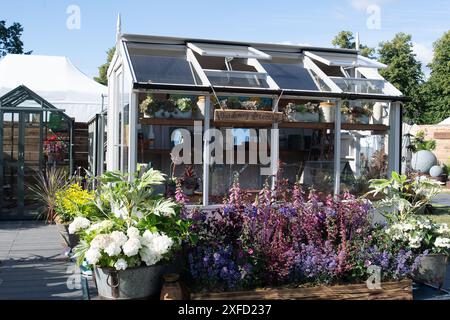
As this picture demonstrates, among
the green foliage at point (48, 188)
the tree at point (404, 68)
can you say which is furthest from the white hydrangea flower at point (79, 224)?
the tree at point (404, 68)

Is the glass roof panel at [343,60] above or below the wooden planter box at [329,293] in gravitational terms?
above

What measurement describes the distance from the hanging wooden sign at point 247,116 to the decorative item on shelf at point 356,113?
3.40 ft

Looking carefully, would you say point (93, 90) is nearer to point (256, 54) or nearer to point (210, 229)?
point (256, 54)

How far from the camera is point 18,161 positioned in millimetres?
9961

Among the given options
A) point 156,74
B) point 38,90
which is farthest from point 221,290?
point 38,90

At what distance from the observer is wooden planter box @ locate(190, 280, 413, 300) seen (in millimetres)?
4656

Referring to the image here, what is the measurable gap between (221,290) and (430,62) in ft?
108

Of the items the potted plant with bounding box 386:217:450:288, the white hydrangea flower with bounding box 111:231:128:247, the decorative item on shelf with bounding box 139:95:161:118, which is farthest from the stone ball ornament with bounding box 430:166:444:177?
the white hydrangea flower with bounding box 111:231:128:247

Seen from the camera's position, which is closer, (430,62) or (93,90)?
(93,90)

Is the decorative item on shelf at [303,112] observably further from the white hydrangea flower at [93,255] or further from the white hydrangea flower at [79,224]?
the white hydrangea flower at [93,255]

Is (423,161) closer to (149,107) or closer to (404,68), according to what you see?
(404,68)

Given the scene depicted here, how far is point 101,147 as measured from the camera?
10727 millimetres

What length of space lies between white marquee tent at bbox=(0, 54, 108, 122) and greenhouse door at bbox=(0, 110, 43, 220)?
10.2ft

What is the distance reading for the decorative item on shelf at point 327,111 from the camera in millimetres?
7594
